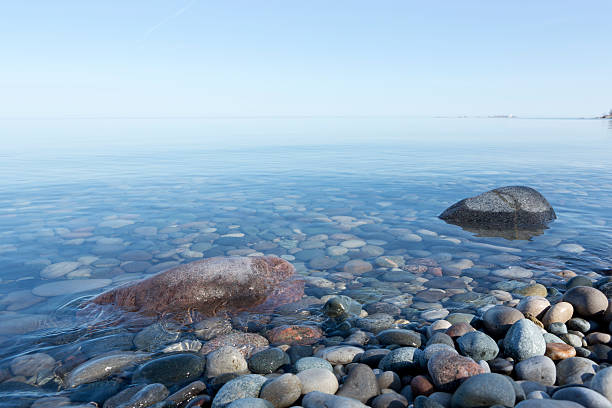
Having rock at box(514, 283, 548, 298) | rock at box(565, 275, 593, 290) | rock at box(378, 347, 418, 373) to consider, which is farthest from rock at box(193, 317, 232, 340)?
rock at box(565, 275, 593, 290)

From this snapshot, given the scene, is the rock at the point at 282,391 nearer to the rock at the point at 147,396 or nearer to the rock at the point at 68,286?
the rock at the point at 147,396

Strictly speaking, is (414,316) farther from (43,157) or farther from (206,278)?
(43,157)

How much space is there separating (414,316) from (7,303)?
5.88m

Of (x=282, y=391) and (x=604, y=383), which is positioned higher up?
(x=604, y=383)

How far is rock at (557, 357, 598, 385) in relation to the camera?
3435mm

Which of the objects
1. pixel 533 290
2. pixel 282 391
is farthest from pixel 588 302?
pixel 282 391

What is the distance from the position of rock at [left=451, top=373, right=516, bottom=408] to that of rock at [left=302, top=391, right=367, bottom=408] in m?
0.73

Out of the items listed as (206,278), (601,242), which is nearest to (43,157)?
(206,278)

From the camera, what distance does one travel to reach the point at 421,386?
335 cm

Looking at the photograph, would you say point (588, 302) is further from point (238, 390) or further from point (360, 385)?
point (238, 390)

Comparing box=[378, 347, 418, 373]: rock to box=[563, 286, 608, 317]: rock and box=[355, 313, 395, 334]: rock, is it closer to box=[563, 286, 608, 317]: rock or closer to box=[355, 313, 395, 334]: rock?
box=[355, 313, 395, 334]: rock

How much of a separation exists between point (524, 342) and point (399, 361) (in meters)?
1.20

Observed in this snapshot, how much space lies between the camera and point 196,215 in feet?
35.9

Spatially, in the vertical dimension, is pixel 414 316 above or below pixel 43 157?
below
